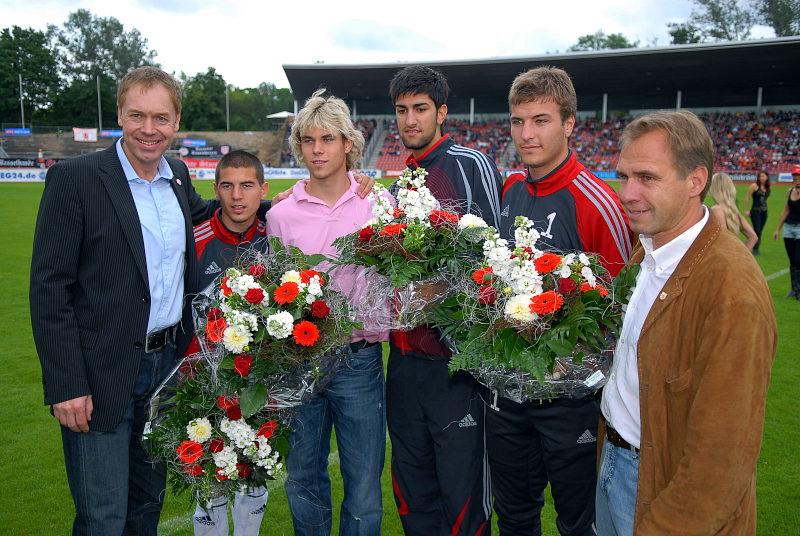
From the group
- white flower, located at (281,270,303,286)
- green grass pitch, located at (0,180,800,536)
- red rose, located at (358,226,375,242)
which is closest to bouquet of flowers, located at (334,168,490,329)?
red rose, located at (358,226,375,242)

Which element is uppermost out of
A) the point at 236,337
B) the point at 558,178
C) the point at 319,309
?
the point at 558,178

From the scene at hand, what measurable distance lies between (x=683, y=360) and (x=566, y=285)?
59cm

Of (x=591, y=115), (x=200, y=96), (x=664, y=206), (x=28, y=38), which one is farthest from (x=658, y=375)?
(x=28, y=38)

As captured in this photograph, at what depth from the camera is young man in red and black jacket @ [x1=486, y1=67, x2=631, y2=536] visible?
10.6ft

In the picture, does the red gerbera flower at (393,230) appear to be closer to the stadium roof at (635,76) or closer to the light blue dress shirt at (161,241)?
the light blue dress shirt at (161,241)

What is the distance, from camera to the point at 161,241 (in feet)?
10.7

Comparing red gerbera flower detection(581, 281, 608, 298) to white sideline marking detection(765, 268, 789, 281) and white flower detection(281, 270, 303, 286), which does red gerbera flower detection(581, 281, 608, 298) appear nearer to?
white flower detection(281, 270, 303, 286)

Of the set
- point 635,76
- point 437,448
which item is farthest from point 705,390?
point 635,76

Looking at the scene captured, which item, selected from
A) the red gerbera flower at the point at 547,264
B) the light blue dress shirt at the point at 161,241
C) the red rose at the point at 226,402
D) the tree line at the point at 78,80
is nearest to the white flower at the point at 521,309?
the red gerbera flower at the point at 547,264

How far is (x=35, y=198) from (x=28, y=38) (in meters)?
65.1

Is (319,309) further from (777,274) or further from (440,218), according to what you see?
(777,274)

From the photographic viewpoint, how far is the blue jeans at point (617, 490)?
8.53 feet

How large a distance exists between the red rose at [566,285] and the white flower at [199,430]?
176cm

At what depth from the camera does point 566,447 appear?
321cm
